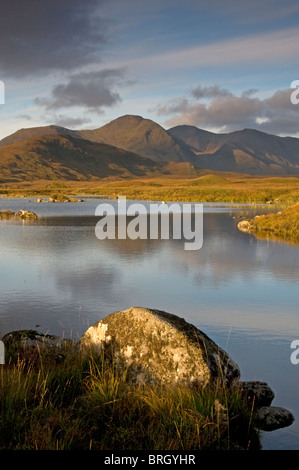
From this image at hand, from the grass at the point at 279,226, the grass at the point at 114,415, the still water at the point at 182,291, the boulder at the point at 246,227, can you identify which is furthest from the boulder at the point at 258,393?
the boulder at the point at 246,227

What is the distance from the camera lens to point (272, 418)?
8766 mm

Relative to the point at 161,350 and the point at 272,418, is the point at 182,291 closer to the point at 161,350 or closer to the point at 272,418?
the point at 161,350

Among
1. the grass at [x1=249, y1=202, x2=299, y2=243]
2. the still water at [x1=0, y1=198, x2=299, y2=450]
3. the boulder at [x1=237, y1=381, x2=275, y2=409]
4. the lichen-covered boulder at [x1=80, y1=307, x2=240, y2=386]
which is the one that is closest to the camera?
the lichen-covered boulder at [x1=80, y1=307, x2=240, y2=386]

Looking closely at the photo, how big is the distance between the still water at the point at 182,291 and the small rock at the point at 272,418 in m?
0.15

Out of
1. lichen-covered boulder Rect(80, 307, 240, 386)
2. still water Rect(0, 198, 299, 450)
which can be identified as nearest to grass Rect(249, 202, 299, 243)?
still water Rect(0, 198, 299, 450)

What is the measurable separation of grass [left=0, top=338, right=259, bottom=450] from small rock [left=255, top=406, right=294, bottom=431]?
1.09 feet

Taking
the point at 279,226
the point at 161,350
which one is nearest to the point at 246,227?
the point at 279,226

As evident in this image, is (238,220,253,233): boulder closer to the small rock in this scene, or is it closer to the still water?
the still water

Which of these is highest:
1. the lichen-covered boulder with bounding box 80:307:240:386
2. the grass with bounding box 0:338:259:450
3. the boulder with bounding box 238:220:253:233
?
the boulder with bounding box 238:220:253:233

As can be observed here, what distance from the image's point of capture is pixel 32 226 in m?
50.5

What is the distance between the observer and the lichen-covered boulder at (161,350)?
8883mm

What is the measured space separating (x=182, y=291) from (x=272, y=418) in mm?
11447

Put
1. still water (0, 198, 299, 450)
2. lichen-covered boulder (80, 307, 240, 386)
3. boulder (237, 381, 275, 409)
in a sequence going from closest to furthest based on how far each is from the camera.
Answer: lichen-covered boulder (80, 307, 240, 386)
boulder (237, 381, 275, 409)
still water (0, 198, 299, 450)

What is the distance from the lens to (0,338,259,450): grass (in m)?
7.02
